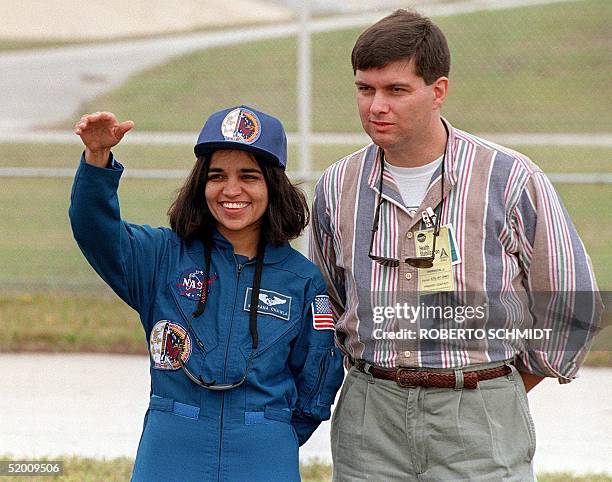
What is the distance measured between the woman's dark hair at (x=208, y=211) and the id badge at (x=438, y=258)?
0.48 metres

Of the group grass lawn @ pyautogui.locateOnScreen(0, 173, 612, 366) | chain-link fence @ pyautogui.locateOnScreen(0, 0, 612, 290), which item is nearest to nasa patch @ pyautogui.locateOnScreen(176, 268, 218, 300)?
grass lawn @ pyautogui.locateOnScreen(0, 173, 612, 366)

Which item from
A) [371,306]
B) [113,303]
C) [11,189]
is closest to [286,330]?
[371,306]

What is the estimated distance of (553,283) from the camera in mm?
3490

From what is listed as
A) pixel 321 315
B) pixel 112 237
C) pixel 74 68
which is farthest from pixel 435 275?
pixel 74 68

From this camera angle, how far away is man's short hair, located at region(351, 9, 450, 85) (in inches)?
131

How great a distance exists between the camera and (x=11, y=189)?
41.8ft

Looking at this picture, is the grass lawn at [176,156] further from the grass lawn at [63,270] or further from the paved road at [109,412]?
the paved road at [109,412]

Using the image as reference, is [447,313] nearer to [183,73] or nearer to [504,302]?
[504,302]

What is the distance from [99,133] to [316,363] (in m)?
0.93

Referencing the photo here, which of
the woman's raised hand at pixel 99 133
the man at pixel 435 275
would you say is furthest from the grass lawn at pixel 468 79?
the woman's raised hand at pixel 99 133

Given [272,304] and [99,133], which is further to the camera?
[272,304]

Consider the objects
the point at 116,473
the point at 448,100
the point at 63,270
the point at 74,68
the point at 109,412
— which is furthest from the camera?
the point at 74,68

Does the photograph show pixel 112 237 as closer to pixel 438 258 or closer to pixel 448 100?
pixel 438 258

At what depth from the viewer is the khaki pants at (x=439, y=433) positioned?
3.37 metres
